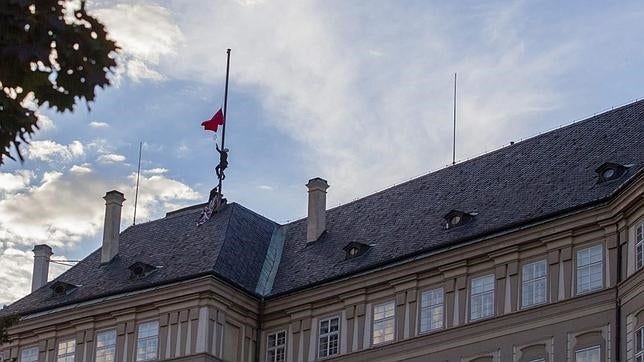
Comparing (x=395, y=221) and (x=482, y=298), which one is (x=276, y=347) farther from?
(x=482, y=298)

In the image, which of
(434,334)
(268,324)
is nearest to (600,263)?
(434,334)

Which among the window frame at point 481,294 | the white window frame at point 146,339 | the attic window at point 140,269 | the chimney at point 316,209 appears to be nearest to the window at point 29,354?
the attic window at point 140,269

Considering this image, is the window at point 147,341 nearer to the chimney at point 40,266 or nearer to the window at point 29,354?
the window at point 29,354

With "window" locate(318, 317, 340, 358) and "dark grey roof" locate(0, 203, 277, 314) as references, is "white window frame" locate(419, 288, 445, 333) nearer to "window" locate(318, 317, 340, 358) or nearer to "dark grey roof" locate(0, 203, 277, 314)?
"window" locate(318, 317, 340, 358)

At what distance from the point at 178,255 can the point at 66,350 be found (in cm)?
547

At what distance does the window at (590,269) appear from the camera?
42875mm

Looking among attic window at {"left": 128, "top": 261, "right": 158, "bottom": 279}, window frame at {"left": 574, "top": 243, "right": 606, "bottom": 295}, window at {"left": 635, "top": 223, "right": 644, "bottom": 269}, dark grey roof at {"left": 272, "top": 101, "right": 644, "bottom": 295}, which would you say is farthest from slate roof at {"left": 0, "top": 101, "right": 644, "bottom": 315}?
window at {"left": 635, "top": 223, "right": 644, "bottom": 269}

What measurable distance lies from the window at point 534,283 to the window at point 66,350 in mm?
18040

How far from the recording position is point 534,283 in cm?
4431

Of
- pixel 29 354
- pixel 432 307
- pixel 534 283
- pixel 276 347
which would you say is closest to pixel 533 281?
pixel 534 283

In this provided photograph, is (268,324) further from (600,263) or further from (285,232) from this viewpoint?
(600,263)

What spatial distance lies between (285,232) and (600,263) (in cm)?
1793

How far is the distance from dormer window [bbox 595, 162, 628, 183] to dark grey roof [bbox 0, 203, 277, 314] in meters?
14.1

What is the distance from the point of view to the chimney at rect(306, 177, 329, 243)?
55.3 meters
